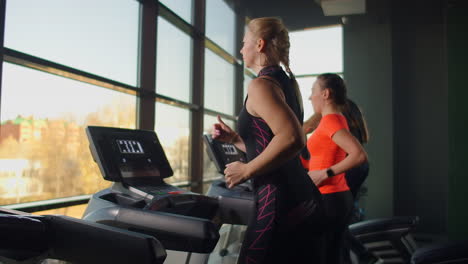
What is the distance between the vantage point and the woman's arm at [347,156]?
76.7 inches

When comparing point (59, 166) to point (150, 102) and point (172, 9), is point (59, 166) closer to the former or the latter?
point (150, 102)

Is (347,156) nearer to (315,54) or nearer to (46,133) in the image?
(46,133)

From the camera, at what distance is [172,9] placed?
13.3ft

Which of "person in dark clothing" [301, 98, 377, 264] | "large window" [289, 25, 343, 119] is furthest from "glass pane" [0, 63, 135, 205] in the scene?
"large window" [289, 25, 343, 119]

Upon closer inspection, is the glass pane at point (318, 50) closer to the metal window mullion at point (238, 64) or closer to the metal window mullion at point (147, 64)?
the metal window mullion at point (238, 64)

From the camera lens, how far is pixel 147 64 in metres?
3.51

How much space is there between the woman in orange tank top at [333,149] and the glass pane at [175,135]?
77.1 inches

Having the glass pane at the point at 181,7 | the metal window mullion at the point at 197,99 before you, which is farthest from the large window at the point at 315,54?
the glass pane at the point at 181,7

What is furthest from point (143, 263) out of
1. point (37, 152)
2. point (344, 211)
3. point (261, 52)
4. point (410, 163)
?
point (410, 163)

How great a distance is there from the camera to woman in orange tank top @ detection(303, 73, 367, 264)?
6.26 ft

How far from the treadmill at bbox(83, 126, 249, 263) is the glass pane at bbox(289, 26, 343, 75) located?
4847mm

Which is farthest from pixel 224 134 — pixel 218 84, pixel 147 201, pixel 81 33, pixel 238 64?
pixel 238 64

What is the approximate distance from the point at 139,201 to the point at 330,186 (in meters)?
→ 0.86

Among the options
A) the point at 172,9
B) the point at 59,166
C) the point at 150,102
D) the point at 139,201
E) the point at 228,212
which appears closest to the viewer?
the point at 139,201
